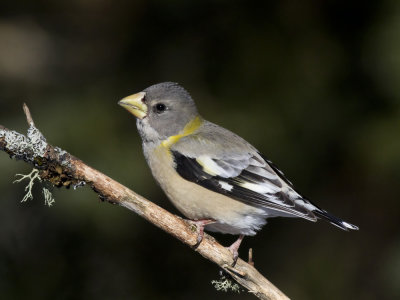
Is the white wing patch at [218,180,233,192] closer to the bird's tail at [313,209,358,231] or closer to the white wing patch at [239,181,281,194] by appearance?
the white wing patch at [239,181,281,194]

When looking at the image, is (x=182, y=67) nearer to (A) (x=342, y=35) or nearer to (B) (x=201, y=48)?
A: (B) (x=201, y=48)

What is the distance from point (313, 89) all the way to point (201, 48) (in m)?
1.37

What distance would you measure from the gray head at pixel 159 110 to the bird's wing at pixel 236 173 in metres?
0.21

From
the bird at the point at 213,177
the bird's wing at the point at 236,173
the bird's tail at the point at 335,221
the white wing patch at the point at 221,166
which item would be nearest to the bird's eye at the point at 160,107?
the bird at the point at 213,177

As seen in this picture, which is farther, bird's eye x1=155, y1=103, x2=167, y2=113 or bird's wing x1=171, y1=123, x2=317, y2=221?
bird's eye x1=155, y1=103, x2=167, y2=113

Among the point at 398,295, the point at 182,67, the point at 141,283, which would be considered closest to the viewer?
the point at 398,295

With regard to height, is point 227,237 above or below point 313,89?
below

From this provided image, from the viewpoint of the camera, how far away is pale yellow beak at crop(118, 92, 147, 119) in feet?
17.5

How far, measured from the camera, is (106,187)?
422 centimetres

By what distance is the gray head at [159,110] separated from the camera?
5344 mm

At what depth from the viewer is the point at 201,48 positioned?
714 centimetres

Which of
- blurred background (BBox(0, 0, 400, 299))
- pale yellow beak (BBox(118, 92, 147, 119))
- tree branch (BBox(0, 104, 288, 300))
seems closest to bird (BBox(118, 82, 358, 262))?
pale yellow beak (BBox(118, 92, 147, 119))

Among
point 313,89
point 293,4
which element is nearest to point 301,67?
point 313,89

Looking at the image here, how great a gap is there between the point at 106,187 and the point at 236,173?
120 centimetres
